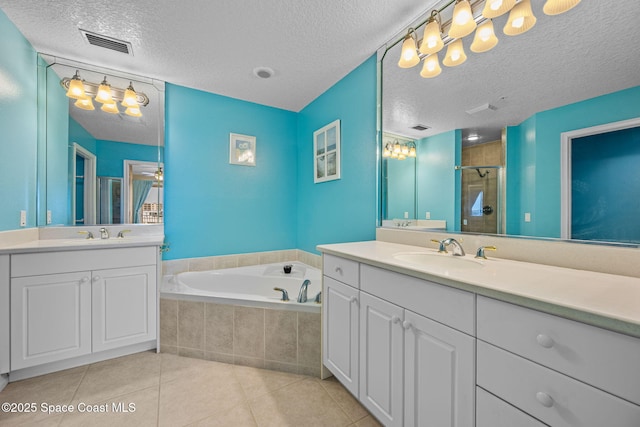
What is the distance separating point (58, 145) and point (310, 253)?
2.42 m

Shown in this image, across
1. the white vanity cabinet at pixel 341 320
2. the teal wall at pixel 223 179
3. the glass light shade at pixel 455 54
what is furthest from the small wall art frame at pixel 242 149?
the glass light shade at pixel 455 54

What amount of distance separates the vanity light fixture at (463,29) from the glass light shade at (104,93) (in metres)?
2.41

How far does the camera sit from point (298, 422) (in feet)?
4.39

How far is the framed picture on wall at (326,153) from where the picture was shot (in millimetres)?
2369

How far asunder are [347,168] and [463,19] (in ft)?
4.05

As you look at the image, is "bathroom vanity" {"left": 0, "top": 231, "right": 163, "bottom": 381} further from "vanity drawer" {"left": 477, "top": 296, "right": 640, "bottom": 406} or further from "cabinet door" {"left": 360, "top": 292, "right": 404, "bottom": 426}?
"vanity drawer" {"left": 477, "top": 296, "right": 640, "bottom": 406}

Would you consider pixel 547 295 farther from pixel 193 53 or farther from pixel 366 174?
pixel 193 53

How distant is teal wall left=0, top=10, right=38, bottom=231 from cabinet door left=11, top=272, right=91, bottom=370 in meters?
0.44

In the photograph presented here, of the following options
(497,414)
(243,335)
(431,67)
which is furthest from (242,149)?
(497,414)

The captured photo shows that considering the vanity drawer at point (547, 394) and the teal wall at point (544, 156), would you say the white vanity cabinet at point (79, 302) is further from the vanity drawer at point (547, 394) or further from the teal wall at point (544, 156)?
the teal wall at point (544, 156)

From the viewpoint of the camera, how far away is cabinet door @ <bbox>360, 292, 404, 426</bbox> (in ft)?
3.55

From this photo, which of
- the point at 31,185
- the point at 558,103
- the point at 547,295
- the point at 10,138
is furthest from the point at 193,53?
the point at 547,295

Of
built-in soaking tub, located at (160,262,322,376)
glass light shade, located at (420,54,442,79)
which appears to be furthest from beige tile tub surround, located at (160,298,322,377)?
glass light shade, located at (420,54,442,79)

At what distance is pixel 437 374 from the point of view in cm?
92
